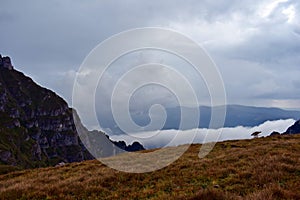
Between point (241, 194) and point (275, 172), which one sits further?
point (275, 172)

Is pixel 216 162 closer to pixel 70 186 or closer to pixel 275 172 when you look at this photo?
pixel 275 172

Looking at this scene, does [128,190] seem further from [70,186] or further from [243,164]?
[243,164]

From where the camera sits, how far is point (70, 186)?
17000 mm

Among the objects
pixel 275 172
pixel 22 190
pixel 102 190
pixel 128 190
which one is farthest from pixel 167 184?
pixel 22 190

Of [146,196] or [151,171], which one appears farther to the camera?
[151,171]

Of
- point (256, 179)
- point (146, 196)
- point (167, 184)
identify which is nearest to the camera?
point (146, 196)

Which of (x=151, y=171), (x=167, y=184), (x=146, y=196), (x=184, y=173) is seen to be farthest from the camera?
(x=151, y=171)

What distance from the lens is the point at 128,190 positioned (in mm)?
Result: 15484

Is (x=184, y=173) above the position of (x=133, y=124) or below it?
below

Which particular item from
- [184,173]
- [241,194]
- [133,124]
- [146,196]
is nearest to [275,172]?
[241,194]

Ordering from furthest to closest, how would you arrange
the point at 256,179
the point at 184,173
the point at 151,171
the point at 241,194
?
1. the point at 151,171
2. the point at 184,173
3. the point at 256,179
4. the point at 241,194

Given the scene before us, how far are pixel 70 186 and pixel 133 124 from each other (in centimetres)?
637

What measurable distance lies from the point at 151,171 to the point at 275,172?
27.1 feet

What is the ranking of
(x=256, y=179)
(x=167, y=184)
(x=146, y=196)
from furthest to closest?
(x=167, y=184)
(x=256, y=179)
(x=146, y=196)
